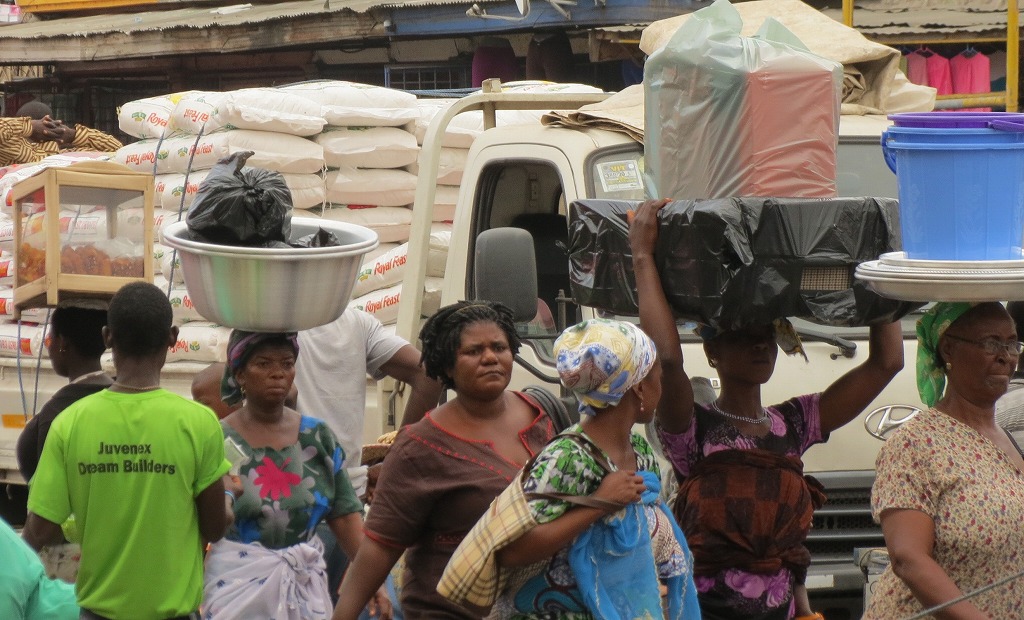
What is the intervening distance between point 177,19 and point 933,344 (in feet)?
44.3

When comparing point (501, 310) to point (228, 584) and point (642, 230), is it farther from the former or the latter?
point (228, 584)

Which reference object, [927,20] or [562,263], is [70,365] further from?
[927,20]

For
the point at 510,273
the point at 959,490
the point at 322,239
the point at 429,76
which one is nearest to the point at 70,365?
the point at 322,239

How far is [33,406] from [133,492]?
16.8 feet

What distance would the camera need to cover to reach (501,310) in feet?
12.8

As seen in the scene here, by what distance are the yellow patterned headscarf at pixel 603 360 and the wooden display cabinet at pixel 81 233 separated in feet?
8.73

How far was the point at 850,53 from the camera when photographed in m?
5.88

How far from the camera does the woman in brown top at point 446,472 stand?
351cm

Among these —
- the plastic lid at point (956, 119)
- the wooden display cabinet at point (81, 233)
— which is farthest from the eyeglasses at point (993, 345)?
the wooden display cabinet at point (81, 233)

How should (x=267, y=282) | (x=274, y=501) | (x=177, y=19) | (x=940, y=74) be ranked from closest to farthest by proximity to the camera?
(x=267, y=282) < (x=274, y=501) < (x=940, y=74) < (x=177, y=19)

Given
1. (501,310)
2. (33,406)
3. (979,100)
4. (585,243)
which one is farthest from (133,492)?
(33,406)

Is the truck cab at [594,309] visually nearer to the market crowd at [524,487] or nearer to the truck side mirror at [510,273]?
the truck side mirror at [510,273]

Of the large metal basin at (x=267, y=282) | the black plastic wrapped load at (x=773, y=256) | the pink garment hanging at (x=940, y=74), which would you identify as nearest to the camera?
the black plastic wrapped load at (x=773, y=256)

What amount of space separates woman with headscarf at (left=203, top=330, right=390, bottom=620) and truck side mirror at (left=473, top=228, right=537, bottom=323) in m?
0.90
